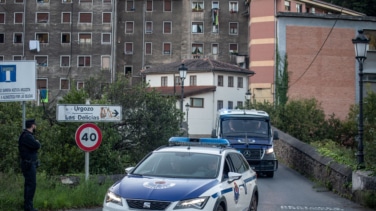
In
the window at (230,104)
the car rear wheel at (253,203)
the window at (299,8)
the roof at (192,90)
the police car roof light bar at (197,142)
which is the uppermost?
the window at (299,8)

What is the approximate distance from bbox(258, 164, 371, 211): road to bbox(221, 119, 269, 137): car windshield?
204 centimetres

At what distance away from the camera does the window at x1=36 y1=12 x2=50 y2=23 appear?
252ft

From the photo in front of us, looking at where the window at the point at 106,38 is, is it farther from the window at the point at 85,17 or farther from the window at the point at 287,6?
the window at the point at 287,6

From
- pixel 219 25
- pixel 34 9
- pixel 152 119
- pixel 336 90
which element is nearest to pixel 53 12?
pixel 34 9

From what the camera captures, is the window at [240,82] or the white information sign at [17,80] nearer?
the white information sign at [17,80]

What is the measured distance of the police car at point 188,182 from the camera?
31.1 feet

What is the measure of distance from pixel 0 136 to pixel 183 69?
16132 mm

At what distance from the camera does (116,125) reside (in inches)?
827

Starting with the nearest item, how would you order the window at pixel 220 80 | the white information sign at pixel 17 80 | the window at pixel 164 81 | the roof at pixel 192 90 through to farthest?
the white information sign at pixel 17 80 < the roof at pixel 192 90 < the window at pixel 220 80 < the window at pixel 164 81

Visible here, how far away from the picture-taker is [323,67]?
61.3 meters

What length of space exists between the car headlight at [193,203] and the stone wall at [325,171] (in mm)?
8318

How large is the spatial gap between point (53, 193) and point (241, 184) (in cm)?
437

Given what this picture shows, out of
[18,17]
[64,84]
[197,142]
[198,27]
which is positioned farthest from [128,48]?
[197,142]

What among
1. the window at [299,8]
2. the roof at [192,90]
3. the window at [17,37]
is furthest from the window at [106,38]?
the window at [299,8]
